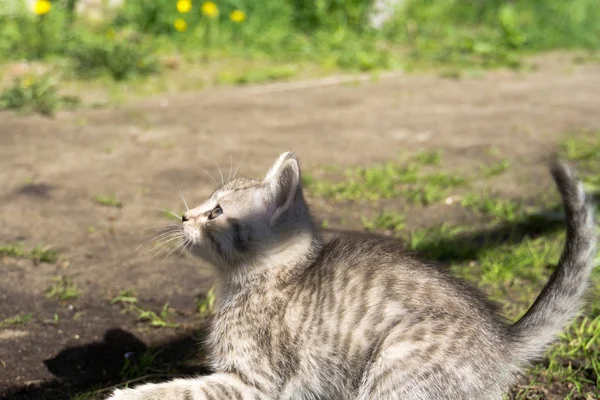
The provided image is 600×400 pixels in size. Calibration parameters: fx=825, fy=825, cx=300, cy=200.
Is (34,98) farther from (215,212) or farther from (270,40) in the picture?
(215,212)

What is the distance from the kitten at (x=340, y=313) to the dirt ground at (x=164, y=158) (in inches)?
28.4

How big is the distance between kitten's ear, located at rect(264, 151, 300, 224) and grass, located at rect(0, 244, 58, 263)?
1848 millimetres

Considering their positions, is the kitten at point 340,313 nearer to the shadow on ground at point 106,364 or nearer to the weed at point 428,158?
the shadow on ground at point 106,364

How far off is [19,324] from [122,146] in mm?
2839

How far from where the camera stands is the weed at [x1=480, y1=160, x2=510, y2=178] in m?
6.39

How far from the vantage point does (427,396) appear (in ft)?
9.78

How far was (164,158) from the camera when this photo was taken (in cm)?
654

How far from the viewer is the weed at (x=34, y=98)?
7.36m

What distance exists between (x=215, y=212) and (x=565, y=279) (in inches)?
57.5

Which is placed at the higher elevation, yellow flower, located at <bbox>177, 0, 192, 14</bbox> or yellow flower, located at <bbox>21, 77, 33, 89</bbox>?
yellow flower, located at <bbox>177, 0, 192, 14</bbox>

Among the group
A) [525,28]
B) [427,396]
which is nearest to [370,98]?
[525,28]

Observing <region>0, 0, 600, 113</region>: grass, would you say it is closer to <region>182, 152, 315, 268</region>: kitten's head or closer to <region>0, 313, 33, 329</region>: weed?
<region>0, 313, 33, 329</region>: weed

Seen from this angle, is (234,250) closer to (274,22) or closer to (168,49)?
(168,49)

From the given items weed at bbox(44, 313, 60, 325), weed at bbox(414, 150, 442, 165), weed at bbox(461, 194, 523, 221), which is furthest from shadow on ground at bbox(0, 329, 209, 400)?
weed at bbox(414, 150, 442, 165)
